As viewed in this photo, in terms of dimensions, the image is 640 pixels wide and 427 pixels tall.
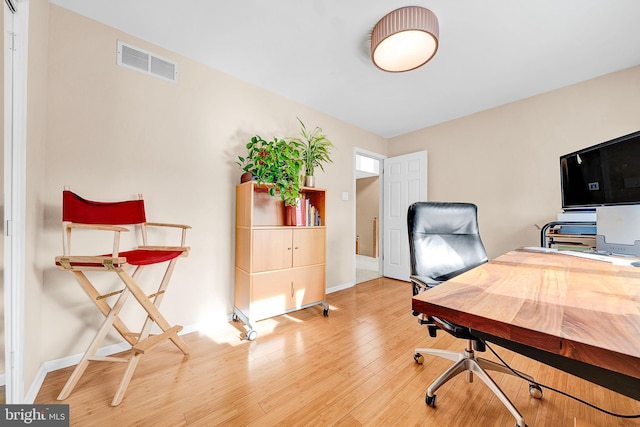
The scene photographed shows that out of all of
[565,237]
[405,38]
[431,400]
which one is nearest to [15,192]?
[431,400]

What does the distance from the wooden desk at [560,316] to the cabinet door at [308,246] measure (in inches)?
65.2

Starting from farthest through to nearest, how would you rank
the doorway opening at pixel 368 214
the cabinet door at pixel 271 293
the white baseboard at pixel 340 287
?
the doorway opening at pixel 368 214 < the white baseboard at pixel 340 287 < the cabinet door at pixel 271 293

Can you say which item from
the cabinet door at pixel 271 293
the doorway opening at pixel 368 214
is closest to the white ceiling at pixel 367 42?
the cabinet door at pixel 271 293

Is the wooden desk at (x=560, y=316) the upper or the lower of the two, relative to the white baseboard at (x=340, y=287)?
upper

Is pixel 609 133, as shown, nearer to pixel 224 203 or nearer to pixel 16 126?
pixel 224 203

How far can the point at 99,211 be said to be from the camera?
156cm

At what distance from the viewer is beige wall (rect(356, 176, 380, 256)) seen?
6.29 metres

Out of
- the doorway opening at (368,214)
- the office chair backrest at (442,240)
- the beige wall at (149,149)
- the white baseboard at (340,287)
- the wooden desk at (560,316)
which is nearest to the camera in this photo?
the wooden desk at (560,316)

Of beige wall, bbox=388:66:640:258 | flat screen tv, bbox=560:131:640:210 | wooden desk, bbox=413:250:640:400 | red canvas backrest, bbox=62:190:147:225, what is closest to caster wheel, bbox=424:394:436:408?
wooden desk, bbox=413:250:640:400

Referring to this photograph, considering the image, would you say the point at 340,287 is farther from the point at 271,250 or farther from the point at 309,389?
the point at 309,389

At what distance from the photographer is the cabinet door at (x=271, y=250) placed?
2131 millimetres

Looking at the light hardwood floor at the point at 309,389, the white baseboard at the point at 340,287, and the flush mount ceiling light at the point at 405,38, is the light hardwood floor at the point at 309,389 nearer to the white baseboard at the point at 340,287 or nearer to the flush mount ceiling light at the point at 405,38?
the white baseboard at the point at 340,287

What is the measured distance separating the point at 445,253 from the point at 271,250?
1442 mm

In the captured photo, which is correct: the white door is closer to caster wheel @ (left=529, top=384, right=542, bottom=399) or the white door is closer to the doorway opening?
the doorway opening
